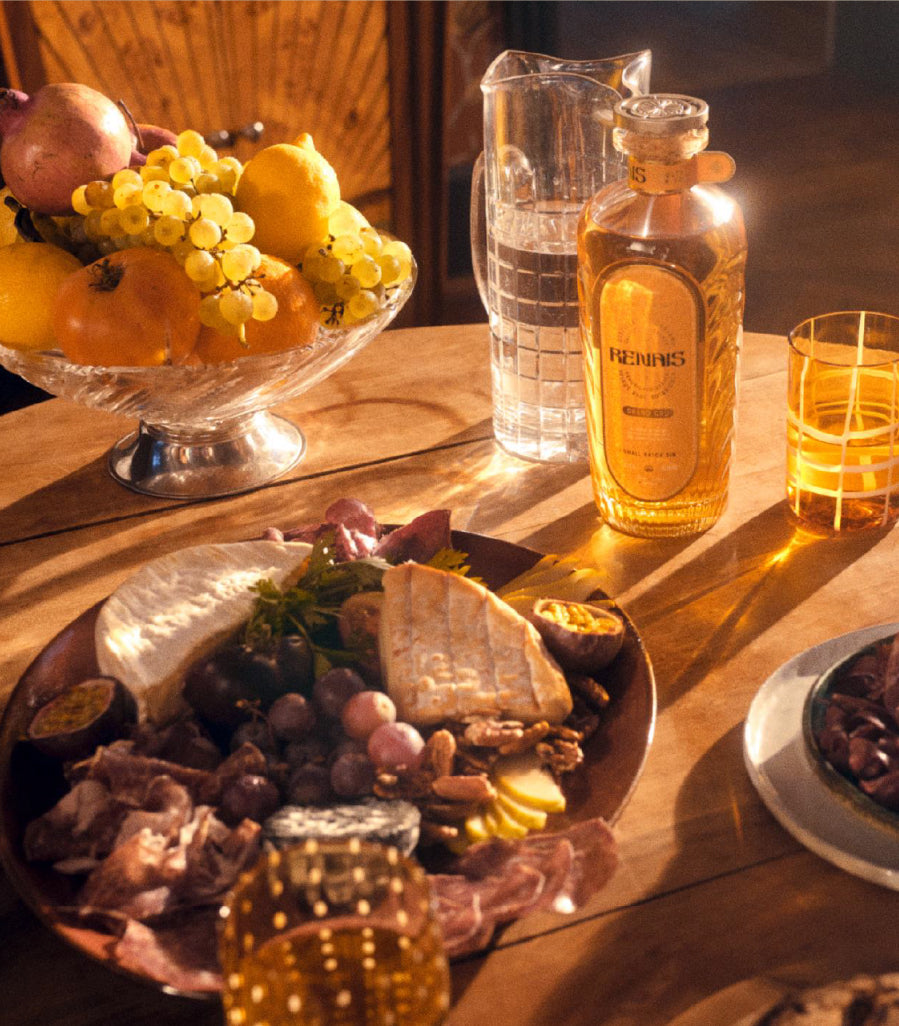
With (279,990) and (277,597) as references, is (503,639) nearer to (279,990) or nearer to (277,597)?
(277,597)

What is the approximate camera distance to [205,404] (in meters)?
1.13

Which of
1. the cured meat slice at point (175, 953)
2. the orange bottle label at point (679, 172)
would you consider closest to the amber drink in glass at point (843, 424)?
the orange bottle label at point (679, 172)

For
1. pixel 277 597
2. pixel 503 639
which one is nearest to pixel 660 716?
pixel 503 639

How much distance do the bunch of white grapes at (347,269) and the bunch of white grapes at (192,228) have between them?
0.07 metres

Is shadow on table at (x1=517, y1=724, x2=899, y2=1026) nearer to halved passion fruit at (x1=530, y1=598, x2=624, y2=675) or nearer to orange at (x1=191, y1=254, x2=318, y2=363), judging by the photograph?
halved passion fruit at (x1=530, y1=598, x2=624, y2=675)

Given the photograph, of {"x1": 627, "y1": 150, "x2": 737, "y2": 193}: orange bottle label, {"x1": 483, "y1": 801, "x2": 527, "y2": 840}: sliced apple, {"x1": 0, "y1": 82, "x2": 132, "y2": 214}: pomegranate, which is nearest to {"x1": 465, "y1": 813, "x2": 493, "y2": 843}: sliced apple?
{"x1": 483, "y1": 801, "x2": 527, "y2": 840}: sliced apple

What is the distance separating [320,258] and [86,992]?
678 millimetres

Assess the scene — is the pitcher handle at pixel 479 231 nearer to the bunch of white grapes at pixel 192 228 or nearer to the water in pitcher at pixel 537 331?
the water in pitcher at pixel 537 331

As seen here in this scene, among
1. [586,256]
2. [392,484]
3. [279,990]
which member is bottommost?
[392,484]

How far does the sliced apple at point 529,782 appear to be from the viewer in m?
0.78

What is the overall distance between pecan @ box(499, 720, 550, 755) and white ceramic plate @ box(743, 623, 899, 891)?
0.45ft

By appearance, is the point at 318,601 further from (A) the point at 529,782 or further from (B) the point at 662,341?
(B) the point at 662,341

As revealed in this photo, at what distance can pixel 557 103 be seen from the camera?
3.91 ft

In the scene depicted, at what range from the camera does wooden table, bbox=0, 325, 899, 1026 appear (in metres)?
0.69
